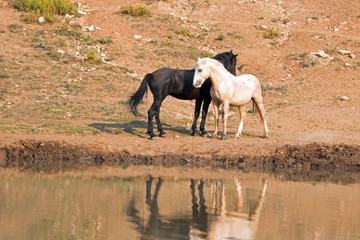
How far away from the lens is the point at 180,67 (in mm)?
26188

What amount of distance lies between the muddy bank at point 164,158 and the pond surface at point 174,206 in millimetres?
1049

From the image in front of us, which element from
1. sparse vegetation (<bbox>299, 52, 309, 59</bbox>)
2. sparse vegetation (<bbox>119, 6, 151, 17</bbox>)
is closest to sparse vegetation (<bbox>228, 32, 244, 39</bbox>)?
sparse vegetation (<bbox>299, 52, 309, 59</bbox>)

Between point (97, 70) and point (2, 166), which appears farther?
point (97, 70)

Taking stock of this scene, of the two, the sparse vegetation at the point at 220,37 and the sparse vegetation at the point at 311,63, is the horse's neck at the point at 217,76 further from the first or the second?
the sparse vegetation at the point at 220,37

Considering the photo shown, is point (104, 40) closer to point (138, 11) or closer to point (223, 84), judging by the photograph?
point (138, 11)

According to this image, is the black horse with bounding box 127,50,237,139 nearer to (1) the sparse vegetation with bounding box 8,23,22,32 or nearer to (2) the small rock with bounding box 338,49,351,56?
(2) the small rock with bounding box 338,49,351,56

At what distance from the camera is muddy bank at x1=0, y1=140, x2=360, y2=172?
13.2 metres

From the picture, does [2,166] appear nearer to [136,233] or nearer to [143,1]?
[136,233]

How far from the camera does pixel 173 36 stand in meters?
30.5

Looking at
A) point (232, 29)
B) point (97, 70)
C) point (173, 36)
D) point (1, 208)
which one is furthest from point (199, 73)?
point (232, 29)

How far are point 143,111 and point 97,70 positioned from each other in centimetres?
499

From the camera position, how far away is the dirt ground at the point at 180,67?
535 inches

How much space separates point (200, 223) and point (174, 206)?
111 cm

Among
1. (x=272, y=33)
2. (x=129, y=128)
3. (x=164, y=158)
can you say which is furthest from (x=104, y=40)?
(x=164, y=158)
